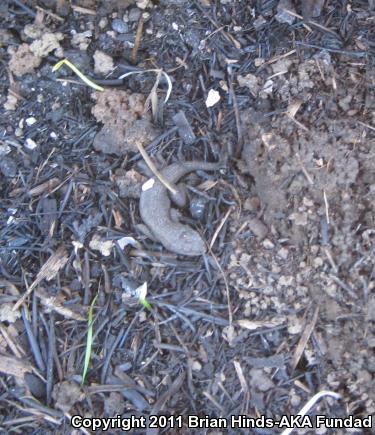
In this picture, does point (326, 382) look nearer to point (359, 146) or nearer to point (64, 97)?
point (359, 146)

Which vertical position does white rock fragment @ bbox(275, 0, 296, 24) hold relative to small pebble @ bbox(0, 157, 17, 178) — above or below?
above

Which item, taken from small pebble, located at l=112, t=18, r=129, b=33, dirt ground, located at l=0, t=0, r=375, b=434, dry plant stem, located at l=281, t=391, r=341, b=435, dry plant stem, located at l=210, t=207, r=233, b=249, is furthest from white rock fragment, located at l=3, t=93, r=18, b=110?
dry plant stem, located at l=281, t=391, r=341, b=435

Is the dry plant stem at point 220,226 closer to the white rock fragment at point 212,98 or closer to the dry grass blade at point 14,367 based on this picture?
the white rock fragment at point 212,98

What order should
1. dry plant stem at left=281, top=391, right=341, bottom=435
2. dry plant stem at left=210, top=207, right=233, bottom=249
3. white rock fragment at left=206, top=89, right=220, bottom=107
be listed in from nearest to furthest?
dry plant stem at left=281, top=391, right=341, bottom=435, dry plant stem at left=210, top=207, right=233, bottom=249, white rock fragment at left=206, top=89, right=220, bottom=107

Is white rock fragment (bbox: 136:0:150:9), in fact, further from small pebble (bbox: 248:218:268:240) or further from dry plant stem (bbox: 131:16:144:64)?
small pebble (bbox: 248:218:268:240)

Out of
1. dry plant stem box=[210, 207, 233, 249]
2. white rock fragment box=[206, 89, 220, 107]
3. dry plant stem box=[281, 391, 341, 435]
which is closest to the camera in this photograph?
dry plant stem box=[281, 391, 341, 435]

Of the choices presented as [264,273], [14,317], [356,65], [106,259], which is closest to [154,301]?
[106,259]

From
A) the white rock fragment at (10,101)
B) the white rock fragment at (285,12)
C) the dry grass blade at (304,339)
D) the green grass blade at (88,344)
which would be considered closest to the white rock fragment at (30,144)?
the white rock fragment at (10,101)
